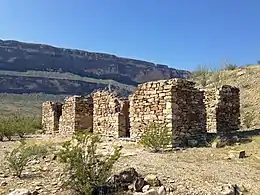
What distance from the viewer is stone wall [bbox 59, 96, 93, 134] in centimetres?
2042

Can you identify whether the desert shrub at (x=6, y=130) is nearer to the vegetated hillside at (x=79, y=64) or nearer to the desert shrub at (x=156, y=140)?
the desert shrub at (x=156, y=140)

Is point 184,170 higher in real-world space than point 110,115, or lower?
lower

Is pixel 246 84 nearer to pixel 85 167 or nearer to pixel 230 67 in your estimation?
pixel 230 67

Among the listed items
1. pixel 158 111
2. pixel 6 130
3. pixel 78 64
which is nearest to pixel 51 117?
pixel 6 130

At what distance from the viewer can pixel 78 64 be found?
8319 centimetres

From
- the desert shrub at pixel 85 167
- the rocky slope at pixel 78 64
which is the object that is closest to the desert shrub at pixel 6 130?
the desert shrub at pixel 85 167

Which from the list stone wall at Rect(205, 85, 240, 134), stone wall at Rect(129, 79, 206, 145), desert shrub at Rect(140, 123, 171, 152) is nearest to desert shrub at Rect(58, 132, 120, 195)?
desert shrub at Rect(140, 123, 171, 152)

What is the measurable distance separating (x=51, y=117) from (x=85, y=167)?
17614 mm

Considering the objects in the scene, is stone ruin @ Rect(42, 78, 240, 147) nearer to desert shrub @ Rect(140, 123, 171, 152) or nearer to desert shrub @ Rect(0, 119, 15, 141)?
desert shrub @ Rect(140, 123, 171, 152)

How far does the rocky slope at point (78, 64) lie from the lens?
249 ft

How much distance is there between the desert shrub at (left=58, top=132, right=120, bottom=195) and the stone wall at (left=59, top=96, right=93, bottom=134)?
40.5ft

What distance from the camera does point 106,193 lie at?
725 cm

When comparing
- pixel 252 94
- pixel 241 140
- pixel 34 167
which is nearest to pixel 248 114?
pixel 252 94

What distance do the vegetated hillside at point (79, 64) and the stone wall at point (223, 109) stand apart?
60.0 meters
